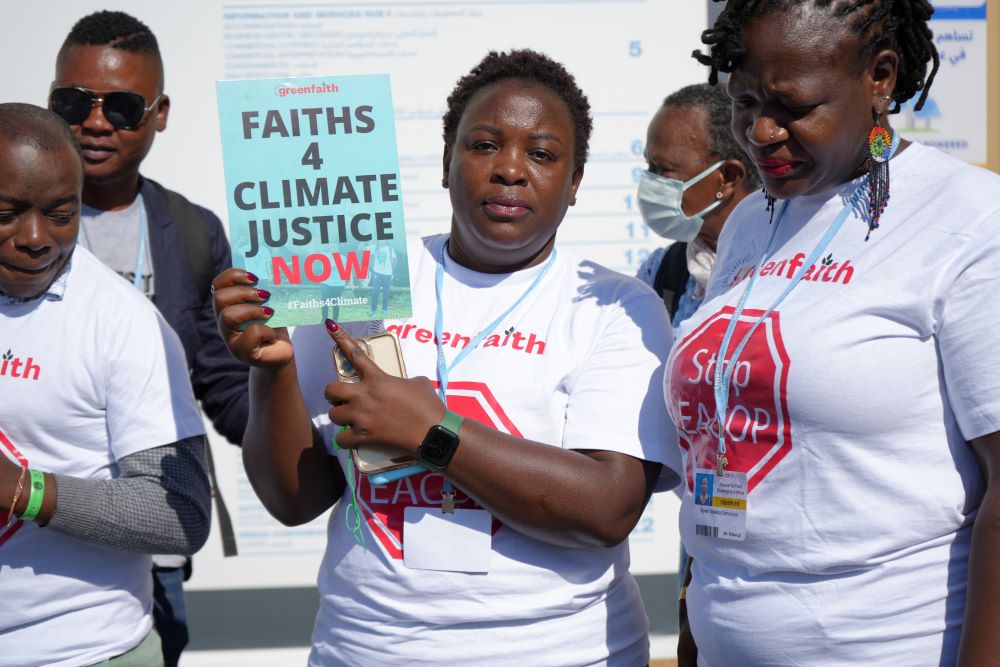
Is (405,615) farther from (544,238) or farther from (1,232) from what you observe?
(1,232)

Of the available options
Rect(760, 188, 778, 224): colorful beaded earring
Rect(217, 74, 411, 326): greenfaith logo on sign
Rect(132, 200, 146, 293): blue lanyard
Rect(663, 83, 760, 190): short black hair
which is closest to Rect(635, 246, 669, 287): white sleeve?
Rect(663, 83, 760, 190): short black hair

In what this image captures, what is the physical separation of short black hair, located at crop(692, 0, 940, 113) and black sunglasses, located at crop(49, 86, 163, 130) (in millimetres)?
1962

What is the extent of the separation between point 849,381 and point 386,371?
890mm

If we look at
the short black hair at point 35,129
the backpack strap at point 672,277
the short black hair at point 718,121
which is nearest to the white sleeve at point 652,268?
the backpack strap at point 672,277

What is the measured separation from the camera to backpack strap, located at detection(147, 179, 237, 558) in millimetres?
3248

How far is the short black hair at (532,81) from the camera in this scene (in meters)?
2.33

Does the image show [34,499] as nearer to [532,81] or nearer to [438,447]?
[438,447]

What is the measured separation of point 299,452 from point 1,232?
0.82 meters

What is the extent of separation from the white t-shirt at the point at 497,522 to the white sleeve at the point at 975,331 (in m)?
0.64

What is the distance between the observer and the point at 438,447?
1928 mm

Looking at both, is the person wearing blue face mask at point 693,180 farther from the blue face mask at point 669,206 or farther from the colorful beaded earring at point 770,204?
the colorful beaded earring at point 770,204

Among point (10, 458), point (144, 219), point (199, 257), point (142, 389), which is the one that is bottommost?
point (10, 458)

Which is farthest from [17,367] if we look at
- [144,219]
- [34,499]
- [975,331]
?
[975,331]

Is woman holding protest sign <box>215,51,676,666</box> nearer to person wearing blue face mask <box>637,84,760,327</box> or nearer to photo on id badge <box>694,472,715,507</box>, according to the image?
photo on id badge <box>694,472,715,507</box>
